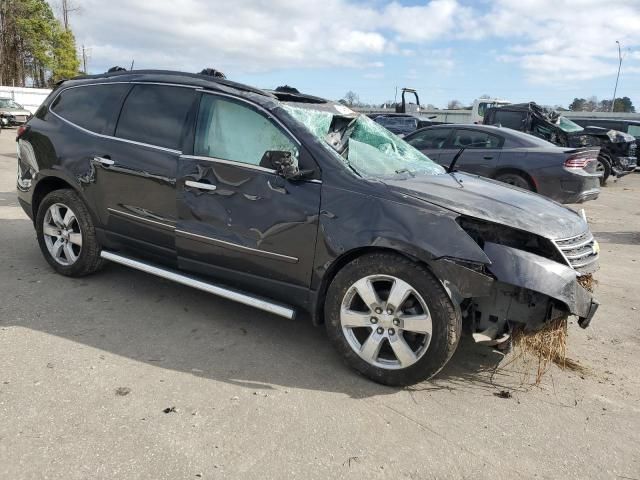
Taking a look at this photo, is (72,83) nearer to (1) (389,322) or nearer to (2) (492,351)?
(1) (389,322)

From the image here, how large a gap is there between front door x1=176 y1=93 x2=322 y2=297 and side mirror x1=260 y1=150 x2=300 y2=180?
6 cm

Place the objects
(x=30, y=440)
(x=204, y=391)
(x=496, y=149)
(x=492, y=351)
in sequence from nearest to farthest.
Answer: (x=30, y=440) → (x=204, y=391) → (x=492, y=351) → (x=496, y=149)

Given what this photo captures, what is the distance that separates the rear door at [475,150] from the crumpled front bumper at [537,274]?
5.78 meters

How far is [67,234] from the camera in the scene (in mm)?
4773

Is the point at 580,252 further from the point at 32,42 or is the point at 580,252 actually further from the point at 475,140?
the point at 32,42

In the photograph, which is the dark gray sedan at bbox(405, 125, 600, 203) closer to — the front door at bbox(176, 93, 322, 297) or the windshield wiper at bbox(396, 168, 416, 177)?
the windshield wiper at bbox(396, 168, 416, 177)

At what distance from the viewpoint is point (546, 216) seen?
3.56 meters

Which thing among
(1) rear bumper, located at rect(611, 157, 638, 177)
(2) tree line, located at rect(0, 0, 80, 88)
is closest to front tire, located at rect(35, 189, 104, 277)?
(1) rear bumper, located at rect(611, 157, 638, 177)

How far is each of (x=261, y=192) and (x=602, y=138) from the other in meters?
14.6

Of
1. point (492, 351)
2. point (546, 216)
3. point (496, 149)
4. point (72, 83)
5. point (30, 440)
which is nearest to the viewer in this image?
point (30, 440)

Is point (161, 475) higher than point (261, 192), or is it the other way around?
point (261, 192)

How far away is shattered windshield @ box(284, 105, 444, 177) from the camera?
3.74 meters

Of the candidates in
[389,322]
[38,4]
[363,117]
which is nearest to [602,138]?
[363,117]

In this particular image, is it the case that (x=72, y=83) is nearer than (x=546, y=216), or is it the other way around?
(x=546, y=216)
